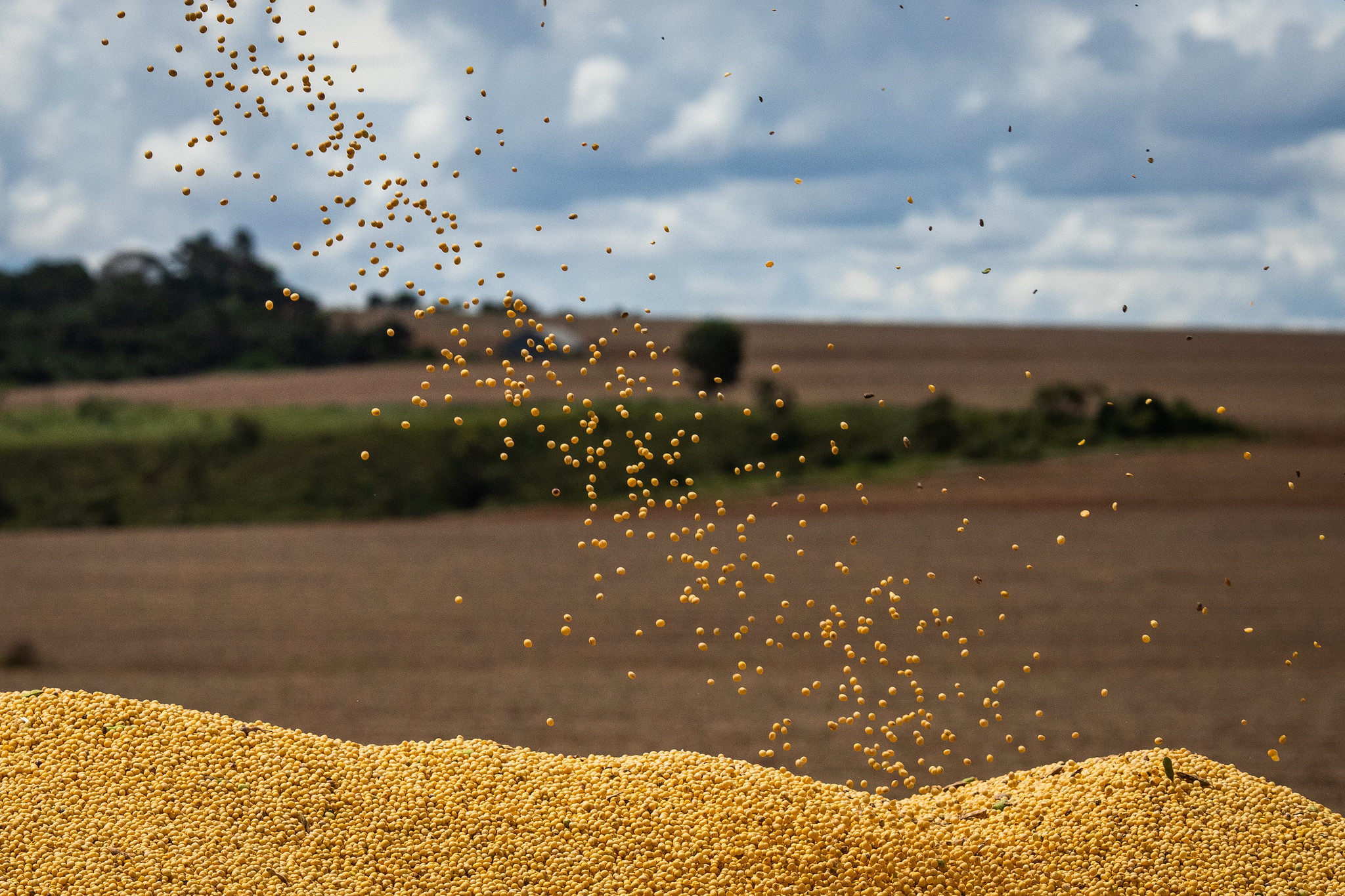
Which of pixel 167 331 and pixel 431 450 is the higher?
pixel 167 331

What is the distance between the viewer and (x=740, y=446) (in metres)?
21.4

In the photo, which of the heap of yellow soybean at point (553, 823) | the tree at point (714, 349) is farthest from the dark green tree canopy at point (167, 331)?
the heap of yellow soybean at point (553, 823)

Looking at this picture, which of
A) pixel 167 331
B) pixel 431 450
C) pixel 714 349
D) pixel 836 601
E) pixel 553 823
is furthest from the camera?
pixel 167 331

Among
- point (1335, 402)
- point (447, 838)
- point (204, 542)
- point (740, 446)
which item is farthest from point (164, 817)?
point (1335, 402)

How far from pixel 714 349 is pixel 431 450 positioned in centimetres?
620

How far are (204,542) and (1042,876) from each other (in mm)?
15489

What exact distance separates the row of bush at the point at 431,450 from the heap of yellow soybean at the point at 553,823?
14.5 meters

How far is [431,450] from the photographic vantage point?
2214 cm

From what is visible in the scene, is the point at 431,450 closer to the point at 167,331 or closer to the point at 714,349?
the point at 714,349

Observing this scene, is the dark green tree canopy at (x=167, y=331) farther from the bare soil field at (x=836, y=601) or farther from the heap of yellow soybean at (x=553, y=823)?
the heap of yellow soybean at (x=553, y=823)

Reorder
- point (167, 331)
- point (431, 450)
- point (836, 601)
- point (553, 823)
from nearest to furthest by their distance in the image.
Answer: point (553, 823) → point (836, 601) → point (431, 450) → point (167, 331)

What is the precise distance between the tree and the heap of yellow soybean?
63.0 ft

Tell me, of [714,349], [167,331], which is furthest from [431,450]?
[167,331]

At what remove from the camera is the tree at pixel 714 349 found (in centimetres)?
2392
